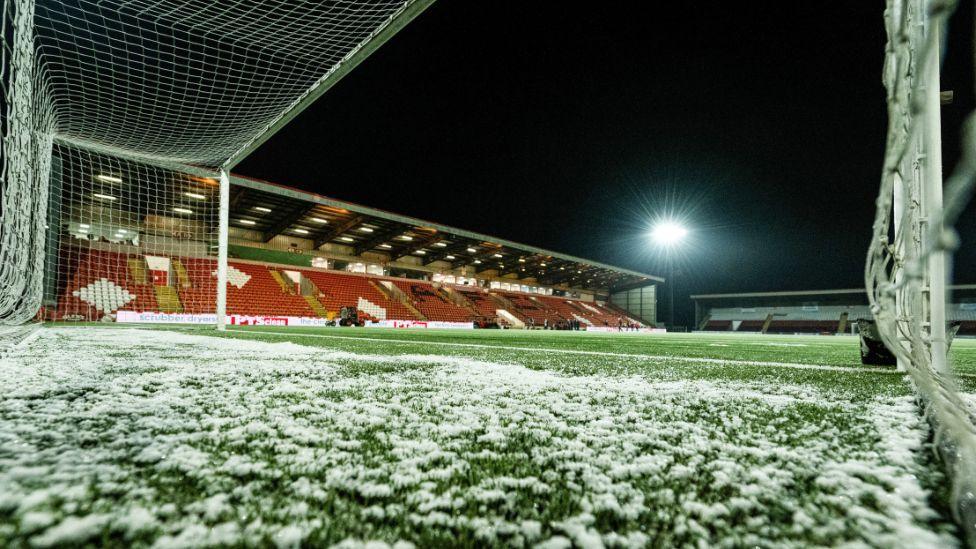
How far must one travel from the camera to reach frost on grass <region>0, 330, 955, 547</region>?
2.03ft

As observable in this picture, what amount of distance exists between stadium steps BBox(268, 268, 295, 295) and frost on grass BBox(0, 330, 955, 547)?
79.8 ft

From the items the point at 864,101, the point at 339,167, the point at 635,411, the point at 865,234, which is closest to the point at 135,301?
the point at 339,167

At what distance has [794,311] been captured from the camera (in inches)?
1508

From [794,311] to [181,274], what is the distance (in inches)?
1743

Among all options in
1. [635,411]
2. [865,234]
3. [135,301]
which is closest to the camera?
[635,411]

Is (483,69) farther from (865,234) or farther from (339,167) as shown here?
(865,234)

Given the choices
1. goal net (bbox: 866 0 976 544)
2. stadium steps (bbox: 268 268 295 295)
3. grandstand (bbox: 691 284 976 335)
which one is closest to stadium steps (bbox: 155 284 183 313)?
stadium steps (bbox: 268 268 295 295)

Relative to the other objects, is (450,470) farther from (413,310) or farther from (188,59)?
(413,310)

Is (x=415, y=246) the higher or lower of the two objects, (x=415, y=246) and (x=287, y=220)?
the lower

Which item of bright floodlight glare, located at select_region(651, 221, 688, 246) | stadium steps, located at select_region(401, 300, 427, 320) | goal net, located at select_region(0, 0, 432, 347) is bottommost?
stadium steps, located at select_region(401, 300, 427, 320)

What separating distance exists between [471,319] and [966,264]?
A: 32456mm

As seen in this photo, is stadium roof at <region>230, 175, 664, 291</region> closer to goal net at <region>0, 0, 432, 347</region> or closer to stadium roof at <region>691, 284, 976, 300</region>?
stadium roof at <region>691, 284, 976, 300</region>

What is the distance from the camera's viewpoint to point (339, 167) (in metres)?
24.6

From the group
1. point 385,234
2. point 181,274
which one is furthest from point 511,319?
point 181,274
